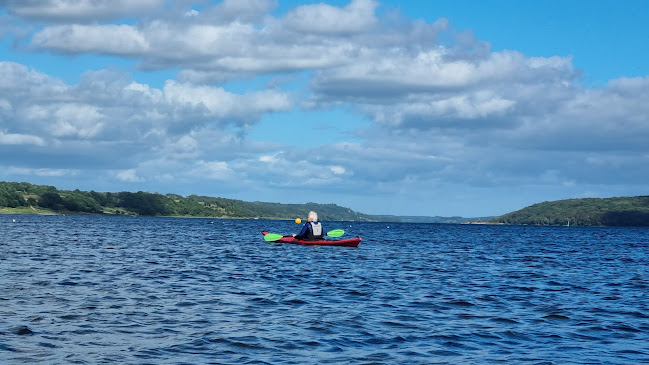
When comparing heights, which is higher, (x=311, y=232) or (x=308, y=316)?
(x=311, y=232)

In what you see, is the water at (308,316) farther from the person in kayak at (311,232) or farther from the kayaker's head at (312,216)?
the person in kayak at (311,232)

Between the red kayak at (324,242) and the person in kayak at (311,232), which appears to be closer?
the person in kayak at (311,232)

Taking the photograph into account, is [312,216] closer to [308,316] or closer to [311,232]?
[311,232]

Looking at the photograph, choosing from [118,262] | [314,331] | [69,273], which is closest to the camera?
[314,331]

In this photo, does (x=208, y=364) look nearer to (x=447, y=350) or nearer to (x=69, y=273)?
(x=447, y=350)

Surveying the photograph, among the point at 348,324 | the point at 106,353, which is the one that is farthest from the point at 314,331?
the point at 106,353

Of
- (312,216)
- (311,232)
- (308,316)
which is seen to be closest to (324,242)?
(311,232)

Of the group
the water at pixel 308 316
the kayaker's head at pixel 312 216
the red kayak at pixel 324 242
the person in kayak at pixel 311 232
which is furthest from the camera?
the red kayak at pixel 324 242

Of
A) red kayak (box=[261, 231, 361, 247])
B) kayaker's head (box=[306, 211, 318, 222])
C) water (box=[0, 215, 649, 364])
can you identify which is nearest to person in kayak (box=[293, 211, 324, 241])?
red kayak (box=[261, 231, 361, 247])

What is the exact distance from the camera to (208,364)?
544 inches

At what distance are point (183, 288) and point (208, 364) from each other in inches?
503

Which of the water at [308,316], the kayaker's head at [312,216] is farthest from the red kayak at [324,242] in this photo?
the water at [308,316]

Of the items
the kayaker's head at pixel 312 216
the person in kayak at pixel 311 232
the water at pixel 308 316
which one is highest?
the kayaker's head at pixel 312 216

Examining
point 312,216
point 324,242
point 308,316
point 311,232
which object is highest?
point 312,216
